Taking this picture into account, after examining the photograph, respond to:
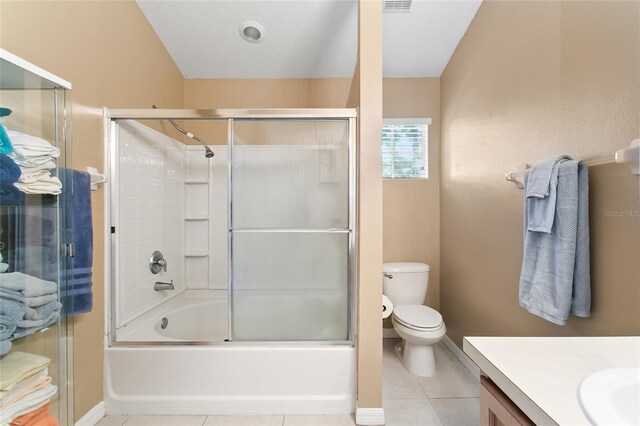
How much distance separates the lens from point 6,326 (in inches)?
33.1

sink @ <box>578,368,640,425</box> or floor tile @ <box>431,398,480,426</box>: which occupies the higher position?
sink @ <box>578,368,640,425</box>

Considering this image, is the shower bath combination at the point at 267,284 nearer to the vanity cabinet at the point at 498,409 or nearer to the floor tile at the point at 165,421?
the floor tile at the point at 165,421

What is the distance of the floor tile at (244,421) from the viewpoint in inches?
57.9

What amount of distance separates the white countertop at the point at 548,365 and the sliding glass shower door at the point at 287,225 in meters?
0.91

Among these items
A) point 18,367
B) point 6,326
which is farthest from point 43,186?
point 18,367

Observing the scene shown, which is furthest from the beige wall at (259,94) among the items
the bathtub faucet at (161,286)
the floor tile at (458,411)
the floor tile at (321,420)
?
the floor tile at (458,411)

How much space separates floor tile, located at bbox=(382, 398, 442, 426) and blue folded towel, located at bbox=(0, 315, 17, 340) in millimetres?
1714

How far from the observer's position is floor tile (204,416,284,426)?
1471mm

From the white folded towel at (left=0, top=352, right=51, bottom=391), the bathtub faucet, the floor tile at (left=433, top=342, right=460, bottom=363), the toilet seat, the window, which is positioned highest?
the window

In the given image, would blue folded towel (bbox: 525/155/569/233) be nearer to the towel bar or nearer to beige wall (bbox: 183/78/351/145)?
the towel bar

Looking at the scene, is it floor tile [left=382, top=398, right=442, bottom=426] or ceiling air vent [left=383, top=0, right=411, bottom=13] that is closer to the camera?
floor tile [left=382, top=398, right=442, bottom=426]

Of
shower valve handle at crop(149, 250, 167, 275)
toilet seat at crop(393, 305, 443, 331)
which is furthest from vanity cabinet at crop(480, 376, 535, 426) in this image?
shower valve handle at crop(149, 250, 167, 275)

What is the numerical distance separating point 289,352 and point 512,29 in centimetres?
230

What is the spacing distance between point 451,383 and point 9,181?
2.53 meters
